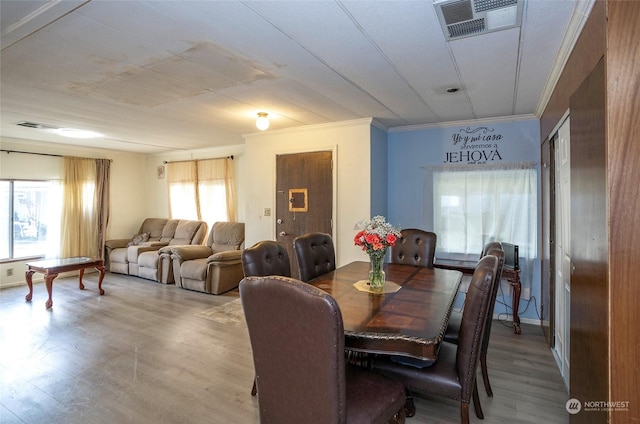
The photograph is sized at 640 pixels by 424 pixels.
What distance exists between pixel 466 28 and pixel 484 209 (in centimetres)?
254

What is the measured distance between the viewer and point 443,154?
4207mm

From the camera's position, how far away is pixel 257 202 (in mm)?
4902

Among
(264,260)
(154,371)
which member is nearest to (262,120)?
(264,260)

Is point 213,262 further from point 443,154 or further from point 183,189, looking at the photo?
point 443,154

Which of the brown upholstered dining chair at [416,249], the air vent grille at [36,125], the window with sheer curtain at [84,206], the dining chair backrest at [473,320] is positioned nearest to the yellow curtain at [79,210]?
the window with sheer curtain at [84,206]

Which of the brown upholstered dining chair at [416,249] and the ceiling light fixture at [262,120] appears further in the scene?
the ceiling light fixture at [262,120]

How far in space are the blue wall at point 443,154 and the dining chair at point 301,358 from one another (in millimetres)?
3120

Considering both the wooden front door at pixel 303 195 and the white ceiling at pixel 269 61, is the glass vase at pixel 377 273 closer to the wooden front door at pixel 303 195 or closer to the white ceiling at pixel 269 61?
the white ceiling at pixel 269 61

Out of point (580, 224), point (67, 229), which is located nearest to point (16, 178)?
point (67, 229)

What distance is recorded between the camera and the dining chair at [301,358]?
1.20 meters

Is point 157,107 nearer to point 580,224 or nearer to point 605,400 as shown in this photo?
point 580,224

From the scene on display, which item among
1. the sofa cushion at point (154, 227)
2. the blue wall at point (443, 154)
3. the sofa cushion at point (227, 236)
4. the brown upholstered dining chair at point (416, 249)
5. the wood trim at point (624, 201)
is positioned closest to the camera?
the wood trim at point (624, 201)

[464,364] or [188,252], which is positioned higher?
[188,252]

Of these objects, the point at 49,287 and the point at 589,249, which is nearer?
the point at 589,249
